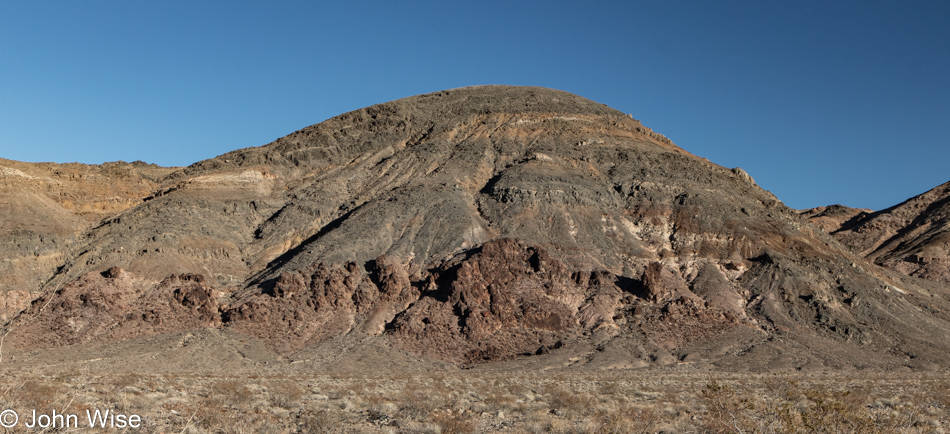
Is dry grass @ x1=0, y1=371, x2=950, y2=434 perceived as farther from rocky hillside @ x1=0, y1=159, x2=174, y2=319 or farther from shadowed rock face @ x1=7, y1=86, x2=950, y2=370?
rocky hillside @ x1=0, y1=159, x2=174, y2=319

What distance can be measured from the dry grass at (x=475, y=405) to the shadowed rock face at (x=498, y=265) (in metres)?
13.5

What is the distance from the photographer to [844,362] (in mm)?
45906

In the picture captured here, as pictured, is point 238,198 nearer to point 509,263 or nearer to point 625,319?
point 509,263

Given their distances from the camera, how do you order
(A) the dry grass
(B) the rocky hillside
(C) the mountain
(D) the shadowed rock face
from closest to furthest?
(A) the dry grass
(D) the shadowed rock face
(B) the rocky hillside
(C) the mountain

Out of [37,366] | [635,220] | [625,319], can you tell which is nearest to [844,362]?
[625,319]

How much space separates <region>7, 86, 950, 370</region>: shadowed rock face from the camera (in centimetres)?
4650

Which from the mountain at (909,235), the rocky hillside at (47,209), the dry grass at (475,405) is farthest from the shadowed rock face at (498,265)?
the mountain at (909,235)

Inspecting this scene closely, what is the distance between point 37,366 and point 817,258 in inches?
2150

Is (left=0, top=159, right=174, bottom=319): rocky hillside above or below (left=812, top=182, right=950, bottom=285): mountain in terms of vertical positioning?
above

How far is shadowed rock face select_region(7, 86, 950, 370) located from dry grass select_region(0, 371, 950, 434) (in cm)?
1349

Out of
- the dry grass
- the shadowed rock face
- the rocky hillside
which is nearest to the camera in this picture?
the dry grass

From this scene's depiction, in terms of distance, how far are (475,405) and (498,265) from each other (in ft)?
90.9

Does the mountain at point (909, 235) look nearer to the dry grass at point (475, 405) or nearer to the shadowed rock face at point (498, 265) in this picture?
the shadowed rock face at point (498, 265)

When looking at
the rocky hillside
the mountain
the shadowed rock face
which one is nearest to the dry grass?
the shadowed rock face
